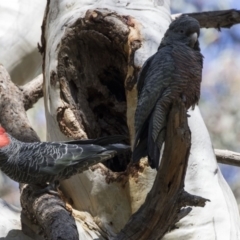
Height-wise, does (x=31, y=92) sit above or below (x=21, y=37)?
below

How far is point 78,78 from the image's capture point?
3.09 metres

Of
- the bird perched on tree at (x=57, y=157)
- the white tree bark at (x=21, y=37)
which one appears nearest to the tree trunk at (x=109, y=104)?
the bird perched on tree at (x=57, y=157)

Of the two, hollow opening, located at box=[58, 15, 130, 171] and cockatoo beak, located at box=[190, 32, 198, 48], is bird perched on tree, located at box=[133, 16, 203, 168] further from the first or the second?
hollow opening, located at box=[58, 15, 130, 171]

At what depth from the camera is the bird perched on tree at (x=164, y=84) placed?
7.53ft

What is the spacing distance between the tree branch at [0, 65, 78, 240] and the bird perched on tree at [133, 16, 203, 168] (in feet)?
1.16

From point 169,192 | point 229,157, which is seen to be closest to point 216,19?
point 229,157

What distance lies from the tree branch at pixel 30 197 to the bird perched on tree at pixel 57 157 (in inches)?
3.1

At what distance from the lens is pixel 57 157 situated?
9.24 ft

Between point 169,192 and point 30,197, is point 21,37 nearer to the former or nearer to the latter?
point 30,197

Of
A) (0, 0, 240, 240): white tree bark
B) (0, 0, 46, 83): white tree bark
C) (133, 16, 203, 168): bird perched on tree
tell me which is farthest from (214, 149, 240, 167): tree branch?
(0, 0, 46, 83): white tree bark

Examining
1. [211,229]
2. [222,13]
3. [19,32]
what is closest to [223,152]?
[222,13]

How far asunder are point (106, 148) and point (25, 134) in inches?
25.9

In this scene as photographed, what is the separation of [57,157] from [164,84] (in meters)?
0.65

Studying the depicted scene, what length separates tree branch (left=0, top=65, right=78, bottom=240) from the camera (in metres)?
2.37
